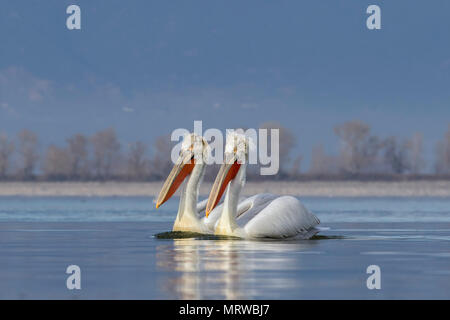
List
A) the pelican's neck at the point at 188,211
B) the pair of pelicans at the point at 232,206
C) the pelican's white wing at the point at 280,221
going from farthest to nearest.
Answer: the pelican's neck at the point at 188,211, the pair of pelicans at the point at 232,206, the pelican's white wing at the point at 280,221

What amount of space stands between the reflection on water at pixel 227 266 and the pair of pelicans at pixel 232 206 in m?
0.29

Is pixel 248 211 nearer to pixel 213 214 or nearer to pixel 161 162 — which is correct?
pixel 213 214

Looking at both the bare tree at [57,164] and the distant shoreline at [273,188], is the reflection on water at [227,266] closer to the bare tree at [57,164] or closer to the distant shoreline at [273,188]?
the distant shoreline at [273,188]

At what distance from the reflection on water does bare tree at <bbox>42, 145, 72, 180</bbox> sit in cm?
7069

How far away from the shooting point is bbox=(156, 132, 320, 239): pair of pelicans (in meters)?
19.5

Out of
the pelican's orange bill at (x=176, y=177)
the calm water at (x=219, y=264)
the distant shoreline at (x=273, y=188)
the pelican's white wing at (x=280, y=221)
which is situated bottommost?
the distant shoreline at (x=273, y=188)

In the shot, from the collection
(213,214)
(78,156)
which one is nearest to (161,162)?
(78,156)

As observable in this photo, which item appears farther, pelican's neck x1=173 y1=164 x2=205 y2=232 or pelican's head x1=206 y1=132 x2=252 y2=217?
pelican's neck x1=173 y1=164 x2=205 y2=232

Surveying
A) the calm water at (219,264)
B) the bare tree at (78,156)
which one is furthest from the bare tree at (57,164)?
the calm water at (219,264)

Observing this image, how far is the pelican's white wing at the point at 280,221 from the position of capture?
19.4 meters

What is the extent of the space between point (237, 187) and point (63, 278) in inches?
274

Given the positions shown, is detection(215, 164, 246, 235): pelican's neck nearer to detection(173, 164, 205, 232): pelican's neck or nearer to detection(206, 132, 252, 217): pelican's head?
detection(206, 132, 252, 217): pelican's head

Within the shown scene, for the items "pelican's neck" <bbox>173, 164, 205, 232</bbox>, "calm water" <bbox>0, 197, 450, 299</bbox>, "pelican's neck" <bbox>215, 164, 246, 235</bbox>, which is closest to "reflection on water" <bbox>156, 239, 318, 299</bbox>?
"calm water" <bbox>0, 197, 450, 299</bbox>
